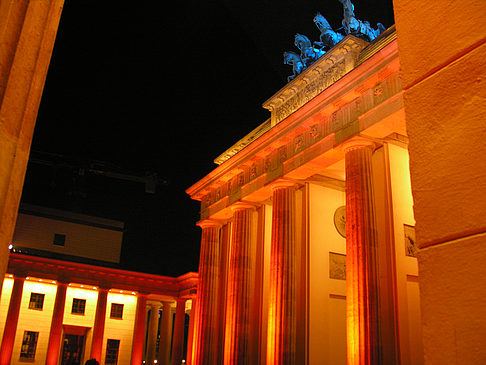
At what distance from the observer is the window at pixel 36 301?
3984 cm

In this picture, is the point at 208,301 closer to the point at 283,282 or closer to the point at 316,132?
the point at 283,282

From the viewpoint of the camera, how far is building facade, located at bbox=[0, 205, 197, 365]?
36969mm

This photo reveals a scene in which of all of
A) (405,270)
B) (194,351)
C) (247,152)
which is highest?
(247,152)

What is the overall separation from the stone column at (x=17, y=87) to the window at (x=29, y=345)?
41233 mm

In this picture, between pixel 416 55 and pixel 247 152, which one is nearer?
pixel 416 55

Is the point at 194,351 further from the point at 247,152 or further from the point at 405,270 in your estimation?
the point at 405,270

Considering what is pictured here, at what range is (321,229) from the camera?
23.8 meters

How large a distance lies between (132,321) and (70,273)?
8.39m

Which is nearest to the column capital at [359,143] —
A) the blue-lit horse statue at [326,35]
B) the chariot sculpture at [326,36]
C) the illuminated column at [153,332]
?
the chariot sculpture at [326,36]

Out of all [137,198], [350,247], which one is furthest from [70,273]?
[350,247]

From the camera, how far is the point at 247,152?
25.8m

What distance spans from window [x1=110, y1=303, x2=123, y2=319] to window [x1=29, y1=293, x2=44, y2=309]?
19.7 ft

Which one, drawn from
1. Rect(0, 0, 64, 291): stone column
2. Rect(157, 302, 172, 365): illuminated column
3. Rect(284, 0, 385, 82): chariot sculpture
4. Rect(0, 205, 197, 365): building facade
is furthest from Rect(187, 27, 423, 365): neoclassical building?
Rect(157, 302, 172, 365): illuminated column

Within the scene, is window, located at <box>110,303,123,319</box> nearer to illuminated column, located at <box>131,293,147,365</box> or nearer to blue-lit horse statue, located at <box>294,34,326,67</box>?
illuminated column, located at <box>131,293,147,365</box>
